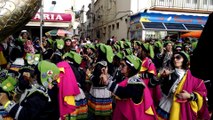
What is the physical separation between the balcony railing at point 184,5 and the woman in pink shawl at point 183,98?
15.4 meters

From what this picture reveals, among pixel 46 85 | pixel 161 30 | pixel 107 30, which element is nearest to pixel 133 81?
pixel 46 85

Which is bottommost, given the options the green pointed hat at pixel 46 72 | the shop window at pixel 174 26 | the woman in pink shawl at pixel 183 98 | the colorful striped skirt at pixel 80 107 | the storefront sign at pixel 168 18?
the colorful striped skirt at pixel 80 107

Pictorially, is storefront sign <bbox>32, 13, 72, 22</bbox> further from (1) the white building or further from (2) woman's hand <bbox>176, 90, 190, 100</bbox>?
(2) woman's hand <bbox>176, 90, 190, 100</bbox>

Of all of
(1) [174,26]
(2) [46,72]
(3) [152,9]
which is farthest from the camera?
(3) [152,9]

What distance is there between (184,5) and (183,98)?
17301 millimetres

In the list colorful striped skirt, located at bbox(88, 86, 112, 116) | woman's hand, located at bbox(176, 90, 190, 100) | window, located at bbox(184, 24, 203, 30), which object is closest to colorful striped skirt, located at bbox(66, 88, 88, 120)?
colorful striped skirt, located at bbox(88, 86, 112, 116)

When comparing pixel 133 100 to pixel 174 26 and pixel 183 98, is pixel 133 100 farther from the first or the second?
pixel 174 26

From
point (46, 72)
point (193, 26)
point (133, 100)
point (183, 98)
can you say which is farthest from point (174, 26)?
point (46, 72)

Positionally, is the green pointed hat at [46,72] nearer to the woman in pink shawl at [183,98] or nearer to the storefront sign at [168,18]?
the woman in pink shawl at [183,98]

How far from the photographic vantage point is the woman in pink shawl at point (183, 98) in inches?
149

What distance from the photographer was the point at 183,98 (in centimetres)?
369

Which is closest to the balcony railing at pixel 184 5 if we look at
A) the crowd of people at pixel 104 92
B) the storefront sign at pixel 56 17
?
the storefront sign at pixel 56 17

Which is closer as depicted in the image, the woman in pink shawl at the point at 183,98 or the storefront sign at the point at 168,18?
the woman in pink shawl at the point at 183,98

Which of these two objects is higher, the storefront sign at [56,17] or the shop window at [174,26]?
the storefront sign at [56,17]
